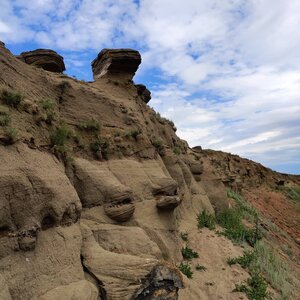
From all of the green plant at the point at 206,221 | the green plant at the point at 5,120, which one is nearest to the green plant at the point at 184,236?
the green plant at the point at 206,221

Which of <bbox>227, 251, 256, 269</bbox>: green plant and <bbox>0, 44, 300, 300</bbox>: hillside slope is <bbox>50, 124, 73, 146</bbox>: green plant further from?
<bbox>227, 251, 256, 269</bbox>: green plant

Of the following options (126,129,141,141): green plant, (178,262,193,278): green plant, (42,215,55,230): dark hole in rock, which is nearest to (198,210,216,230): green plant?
(178,262,193,278): green plant

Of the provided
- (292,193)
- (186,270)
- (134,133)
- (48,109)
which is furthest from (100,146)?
(292,193)

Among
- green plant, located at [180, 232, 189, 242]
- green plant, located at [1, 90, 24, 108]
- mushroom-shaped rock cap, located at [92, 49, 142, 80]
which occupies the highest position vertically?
mushroom-shaped rock cap, located at [92, 49, 142, 80]

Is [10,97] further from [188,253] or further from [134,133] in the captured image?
[188,253]

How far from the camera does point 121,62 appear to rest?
14.0m

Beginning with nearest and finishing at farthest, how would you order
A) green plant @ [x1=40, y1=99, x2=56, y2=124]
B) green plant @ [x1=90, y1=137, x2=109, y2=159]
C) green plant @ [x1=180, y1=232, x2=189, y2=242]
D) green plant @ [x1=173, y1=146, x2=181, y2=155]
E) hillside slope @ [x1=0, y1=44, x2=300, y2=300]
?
hillside slope @ [x1=0, y1=44, x2=300, y2=300], green plant @ [x1=40, y1=99, x2=56, y2=124], green plant @ [x1=90, y1=137, x2=109, y2=159], green plant @ [x1=180, y1=232, x2=189, y2=242], green plant @ [x1=173, y1=146, x2=181, y2=155]

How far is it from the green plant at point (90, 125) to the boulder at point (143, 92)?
5.61 meters

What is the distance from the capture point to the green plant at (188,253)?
33.4 ft

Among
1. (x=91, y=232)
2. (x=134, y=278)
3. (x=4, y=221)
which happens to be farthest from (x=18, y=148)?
(x=134, y=278)

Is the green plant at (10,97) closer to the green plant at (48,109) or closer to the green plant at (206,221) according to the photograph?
the green plant at (48,109)

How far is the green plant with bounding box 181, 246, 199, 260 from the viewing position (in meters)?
10.2

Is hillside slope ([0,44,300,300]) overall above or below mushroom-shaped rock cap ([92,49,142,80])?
below

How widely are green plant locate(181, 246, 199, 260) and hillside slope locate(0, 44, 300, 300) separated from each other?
4 cm
